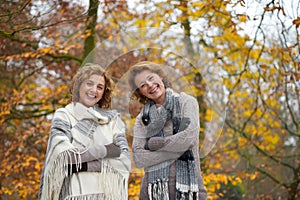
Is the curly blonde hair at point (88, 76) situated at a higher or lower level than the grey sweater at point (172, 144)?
higher

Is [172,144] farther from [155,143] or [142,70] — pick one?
[142,70]

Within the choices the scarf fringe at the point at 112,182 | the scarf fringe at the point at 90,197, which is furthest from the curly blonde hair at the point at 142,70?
the scarf fringe at the point at 90,197

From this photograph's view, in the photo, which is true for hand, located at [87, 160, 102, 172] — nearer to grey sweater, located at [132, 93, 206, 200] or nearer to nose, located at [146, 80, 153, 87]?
grey sweater, located at [132, 93, 206, 200]

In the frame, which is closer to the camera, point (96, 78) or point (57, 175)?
point (57, 175)

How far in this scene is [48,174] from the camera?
2951mm

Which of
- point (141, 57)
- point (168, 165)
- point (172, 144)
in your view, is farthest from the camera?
point (141, 57)

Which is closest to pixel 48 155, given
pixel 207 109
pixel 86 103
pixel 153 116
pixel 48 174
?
pixel 48 174

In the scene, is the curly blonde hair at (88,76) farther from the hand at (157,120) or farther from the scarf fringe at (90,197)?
the scarf fringe at (90,197)

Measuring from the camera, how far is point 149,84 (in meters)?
2.96

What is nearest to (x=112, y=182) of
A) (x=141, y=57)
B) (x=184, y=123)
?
(x=184, y=123)

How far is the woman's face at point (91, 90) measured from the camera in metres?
3.01

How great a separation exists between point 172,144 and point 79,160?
526 millimetres

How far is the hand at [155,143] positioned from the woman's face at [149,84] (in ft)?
0.81

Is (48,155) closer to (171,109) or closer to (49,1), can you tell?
(171,109)
